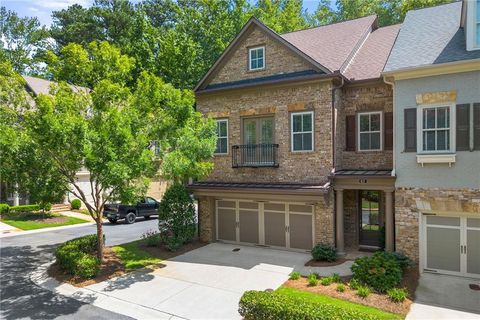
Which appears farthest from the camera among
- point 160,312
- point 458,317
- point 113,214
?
point 113,214

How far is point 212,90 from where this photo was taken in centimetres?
1602

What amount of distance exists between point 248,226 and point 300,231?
2.57m

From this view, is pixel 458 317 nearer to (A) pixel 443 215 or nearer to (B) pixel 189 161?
(A) pixel 443 215

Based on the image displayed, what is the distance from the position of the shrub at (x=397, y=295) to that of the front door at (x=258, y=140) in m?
7.08

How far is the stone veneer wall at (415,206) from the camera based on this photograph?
415 inches

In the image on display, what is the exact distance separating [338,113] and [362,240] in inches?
219

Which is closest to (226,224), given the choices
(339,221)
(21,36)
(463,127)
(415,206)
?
(339,221)

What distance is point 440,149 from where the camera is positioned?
11.1 metres

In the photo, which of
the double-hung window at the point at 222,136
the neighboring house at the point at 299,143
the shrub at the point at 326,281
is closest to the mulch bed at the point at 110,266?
the neighboring house at the point at 299,143

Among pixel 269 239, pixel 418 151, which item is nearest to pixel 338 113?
pixel 418 151

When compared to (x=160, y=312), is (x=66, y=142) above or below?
above

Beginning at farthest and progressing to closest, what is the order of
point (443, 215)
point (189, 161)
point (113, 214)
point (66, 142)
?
point (113, 214), point (189, 161), point (443, 215), point (66, 142)

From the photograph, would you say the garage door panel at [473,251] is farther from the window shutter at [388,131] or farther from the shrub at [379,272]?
the window shutter at [388,131]

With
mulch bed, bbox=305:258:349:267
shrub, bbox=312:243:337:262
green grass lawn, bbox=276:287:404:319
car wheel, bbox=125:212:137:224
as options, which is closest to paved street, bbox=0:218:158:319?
car wheel, bbox=125:212:137:224
